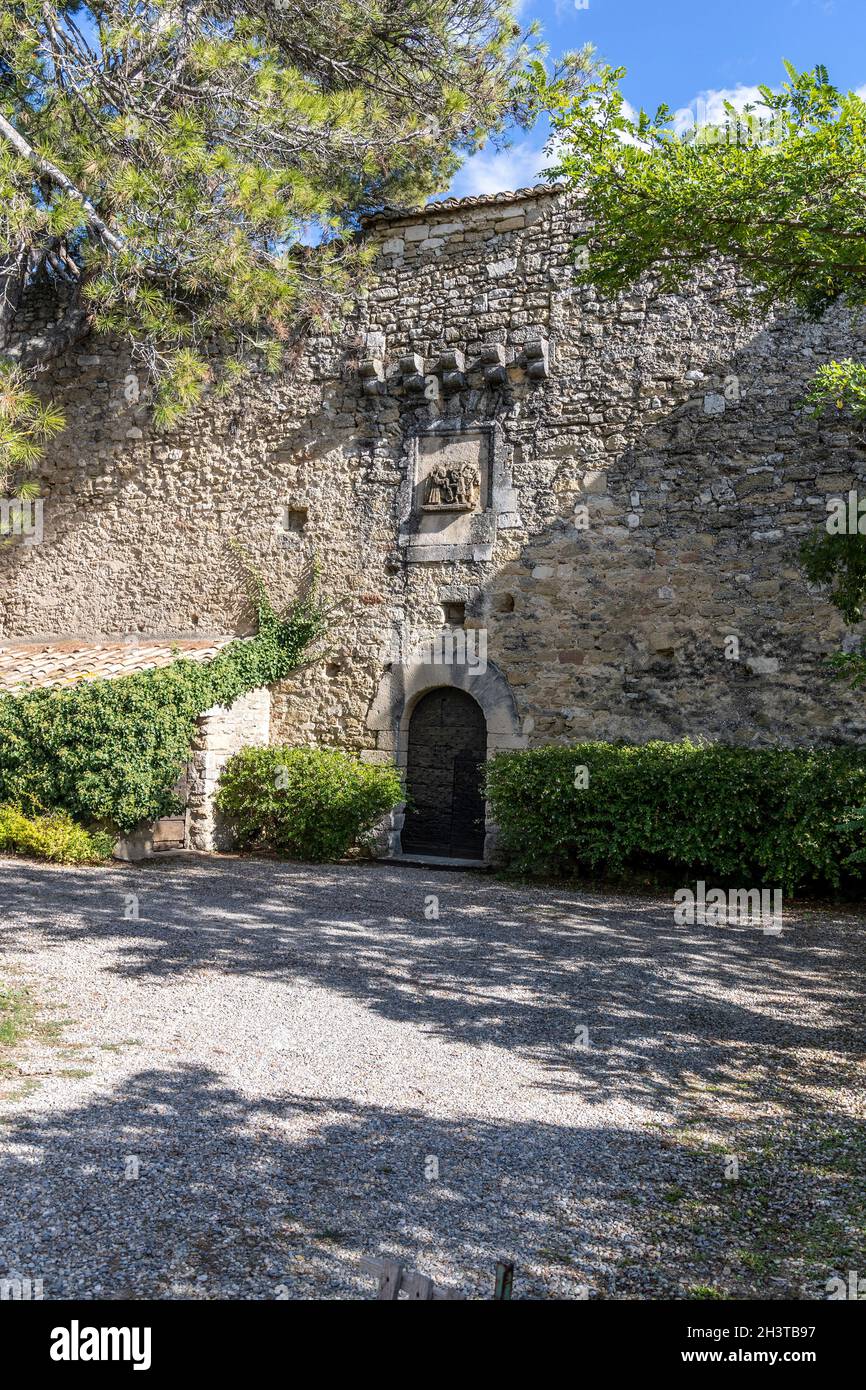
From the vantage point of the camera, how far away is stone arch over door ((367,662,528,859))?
9.20 metres

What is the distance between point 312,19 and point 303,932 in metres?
9.20

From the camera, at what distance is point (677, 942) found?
6109 mm

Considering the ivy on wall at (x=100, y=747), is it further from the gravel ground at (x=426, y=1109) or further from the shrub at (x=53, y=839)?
the gravel ground at (x=426, y=1109)

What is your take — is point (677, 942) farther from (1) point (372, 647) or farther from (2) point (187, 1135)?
(1) point (372, 647)

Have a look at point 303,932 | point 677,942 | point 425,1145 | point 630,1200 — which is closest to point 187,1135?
point 425,1145

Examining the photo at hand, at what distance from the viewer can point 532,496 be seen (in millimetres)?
9258

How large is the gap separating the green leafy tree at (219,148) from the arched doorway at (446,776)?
3948 mm

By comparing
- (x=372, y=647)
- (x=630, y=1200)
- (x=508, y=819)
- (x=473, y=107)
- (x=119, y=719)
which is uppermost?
(x=473, y=107)

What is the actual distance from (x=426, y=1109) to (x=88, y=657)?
7869 mm

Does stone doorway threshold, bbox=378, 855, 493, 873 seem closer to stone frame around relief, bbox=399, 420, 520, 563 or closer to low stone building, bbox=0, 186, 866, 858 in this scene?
low stone building, bbox=0, 186, 866, 858

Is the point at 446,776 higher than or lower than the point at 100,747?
lower

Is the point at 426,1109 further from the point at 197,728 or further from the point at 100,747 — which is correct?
the point at 197,728

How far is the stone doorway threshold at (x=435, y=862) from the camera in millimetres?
9141

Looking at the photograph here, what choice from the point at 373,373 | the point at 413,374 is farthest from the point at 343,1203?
the point at 373,373
